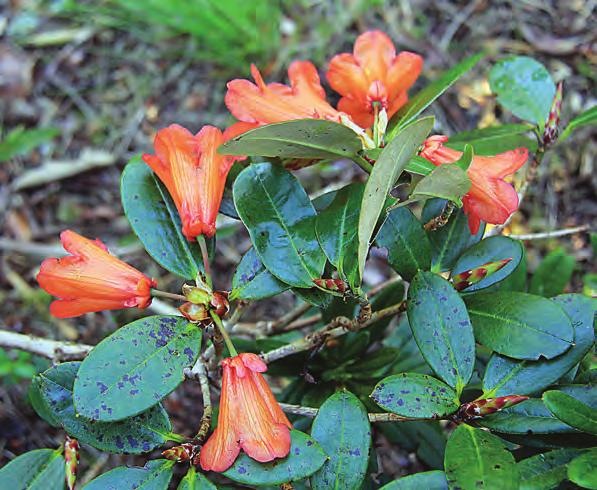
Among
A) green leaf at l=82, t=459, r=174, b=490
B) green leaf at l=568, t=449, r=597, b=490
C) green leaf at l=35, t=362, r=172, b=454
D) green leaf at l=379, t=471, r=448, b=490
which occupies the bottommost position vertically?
green leaf at l=82, t=459, r=174, b=490

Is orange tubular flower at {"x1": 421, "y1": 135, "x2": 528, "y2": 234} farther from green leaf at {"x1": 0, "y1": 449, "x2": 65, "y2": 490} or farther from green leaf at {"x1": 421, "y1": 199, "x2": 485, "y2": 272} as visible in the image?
green leaf at {"x1": 0, "y1": 449, "x2": 65, "y2": 490}

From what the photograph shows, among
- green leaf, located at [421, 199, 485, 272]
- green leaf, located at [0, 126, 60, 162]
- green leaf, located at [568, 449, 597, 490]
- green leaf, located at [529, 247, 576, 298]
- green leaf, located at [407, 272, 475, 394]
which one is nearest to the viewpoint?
green leaf, located at [568, 449, 597, 490]

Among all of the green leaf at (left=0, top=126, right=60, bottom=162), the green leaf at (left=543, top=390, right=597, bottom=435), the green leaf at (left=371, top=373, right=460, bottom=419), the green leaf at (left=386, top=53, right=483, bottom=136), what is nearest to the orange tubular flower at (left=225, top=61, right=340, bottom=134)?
the green leaf at (left=386, top=53, right=483, bottom=136)

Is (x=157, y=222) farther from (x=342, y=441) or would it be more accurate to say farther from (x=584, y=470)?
(x=584, y=470)

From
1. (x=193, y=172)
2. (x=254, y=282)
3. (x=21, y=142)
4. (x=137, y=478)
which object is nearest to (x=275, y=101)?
(x=193, y=172)

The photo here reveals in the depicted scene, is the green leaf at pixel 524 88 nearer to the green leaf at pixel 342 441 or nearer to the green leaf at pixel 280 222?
the green leaf at pixel 280 222
